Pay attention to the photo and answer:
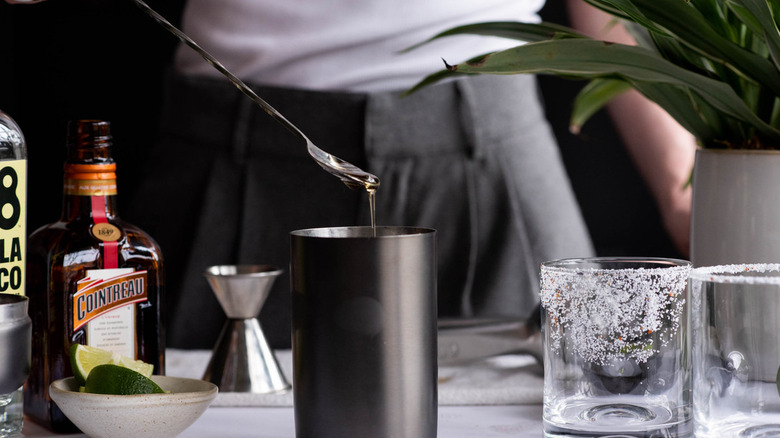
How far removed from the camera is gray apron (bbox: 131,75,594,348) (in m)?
1.02

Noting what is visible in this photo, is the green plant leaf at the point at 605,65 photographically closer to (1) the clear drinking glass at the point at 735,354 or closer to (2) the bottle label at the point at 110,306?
(1) the clear drinking glass at the point at 735,354

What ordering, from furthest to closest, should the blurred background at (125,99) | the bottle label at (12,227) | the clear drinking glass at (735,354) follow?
the blurred background at (125,99), the bottle label at (12,227), the clear drinking glass at (735,354)

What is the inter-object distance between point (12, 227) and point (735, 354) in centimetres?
43

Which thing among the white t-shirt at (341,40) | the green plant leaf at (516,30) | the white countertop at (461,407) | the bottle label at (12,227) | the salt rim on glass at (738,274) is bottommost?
the white countertop at (461,407)

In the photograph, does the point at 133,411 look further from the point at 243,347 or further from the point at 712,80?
the point at 712,80

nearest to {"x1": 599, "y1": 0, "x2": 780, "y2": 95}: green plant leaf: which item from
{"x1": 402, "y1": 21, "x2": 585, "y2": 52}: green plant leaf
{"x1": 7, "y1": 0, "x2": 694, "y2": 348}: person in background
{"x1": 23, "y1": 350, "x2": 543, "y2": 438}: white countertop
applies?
{"x1": 402, "y1": 21, "x2": 585, "y2": 52}: green plant leaf

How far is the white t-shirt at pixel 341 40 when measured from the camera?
103 centimetres

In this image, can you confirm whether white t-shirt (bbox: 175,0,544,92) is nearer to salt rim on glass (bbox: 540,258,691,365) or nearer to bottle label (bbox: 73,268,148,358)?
bottle label (bbox: 73,268,148,358)

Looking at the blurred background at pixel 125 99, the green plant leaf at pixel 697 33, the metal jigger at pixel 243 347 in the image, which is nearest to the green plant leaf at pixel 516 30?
the green plant leaf at pixel 697 33

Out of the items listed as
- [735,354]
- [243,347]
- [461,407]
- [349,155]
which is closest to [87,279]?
[243,347]

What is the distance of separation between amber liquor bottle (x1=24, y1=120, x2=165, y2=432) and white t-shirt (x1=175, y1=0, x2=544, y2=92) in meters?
0.51

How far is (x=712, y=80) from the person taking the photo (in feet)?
1.72

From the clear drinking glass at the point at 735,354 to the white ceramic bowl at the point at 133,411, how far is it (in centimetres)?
27

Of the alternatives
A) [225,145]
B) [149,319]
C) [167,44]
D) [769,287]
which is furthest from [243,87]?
[167,44]
